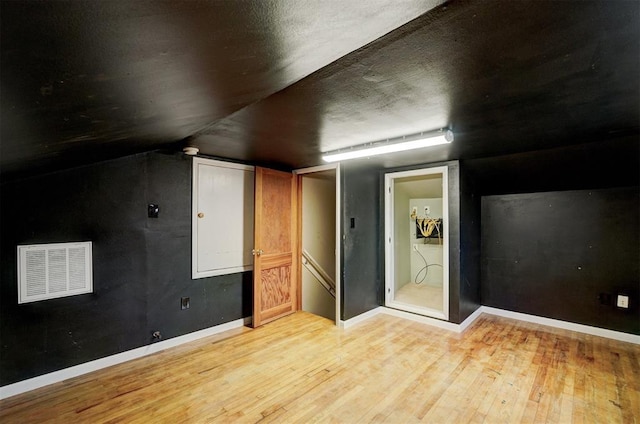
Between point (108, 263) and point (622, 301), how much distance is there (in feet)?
17.9

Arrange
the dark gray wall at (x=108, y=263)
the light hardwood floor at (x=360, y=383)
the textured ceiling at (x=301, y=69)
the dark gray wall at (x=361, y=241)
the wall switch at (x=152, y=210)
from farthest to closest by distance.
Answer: the dark gray wall at (x=361, y=241) → the wall switch at (x=152, y=210) → the dark gray wall at (x=108, y=263) → the light hardwood floor at (x=360, y=383) → the textured ceiling at (x=301, y=69)

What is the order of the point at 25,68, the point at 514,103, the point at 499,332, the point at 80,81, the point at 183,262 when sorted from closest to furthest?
1. the point at 25,68
2. the point at 80,81
3. the point at 514,103
4. the point at 183,262
5. the point at 499,332

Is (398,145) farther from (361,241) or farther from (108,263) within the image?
(108,263)

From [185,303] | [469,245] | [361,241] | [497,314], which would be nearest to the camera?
[185,303]

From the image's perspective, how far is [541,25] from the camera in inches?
40.6

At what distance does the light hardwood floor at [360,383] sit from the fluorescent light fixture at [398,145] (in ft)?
6.61

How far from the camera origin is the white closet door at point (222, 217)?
3332mm

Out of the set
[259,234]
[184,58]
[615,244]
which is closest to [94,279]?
[259,234]

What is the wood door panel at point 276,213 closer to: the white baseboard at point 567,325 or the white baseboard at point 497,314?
the white baseboard at point 497,314

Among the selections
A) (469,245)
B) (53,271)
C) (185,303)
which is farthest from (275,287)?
(469,245)

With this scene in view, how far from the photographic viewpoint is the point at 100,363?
2.64 m

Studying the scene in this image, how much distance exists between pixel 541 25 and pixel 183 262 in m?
3.38

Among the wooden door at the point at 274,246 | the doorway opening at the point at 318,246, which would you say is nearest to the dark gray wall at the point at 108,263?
the wooden door at the point at 274,246

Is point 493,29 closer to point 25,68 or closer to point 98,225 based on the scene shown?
point 25,68
